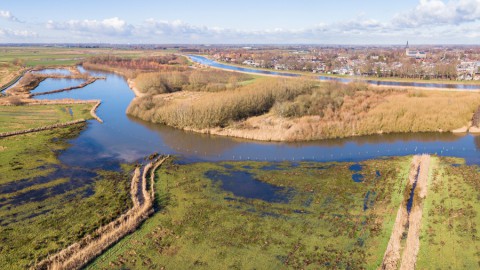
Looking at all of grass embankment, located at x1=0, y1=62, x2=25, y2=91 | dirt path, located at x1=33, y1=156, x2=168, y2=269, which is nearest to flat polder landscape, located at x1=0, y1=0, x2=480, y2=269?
dirt path, located at x1=33, y1=156, x2=168, y2=269

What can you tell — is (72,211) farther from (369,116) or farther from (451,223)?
(369,116)

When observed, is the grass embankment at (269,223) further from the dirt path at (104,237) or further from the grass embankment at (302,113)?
the grass embankment at (302,113)

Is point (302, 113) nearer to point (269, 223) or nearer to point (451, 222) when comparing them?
point (451, 222)

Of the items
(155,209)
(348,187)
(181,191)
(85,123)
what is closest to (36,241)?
(155,209)

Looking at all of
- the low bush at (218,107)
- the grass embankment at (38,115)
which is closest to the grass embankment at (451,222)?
the low bush at (218,107)

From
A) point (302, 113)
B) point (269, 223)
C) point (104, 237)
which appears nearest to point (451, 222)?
point (269, 223)
